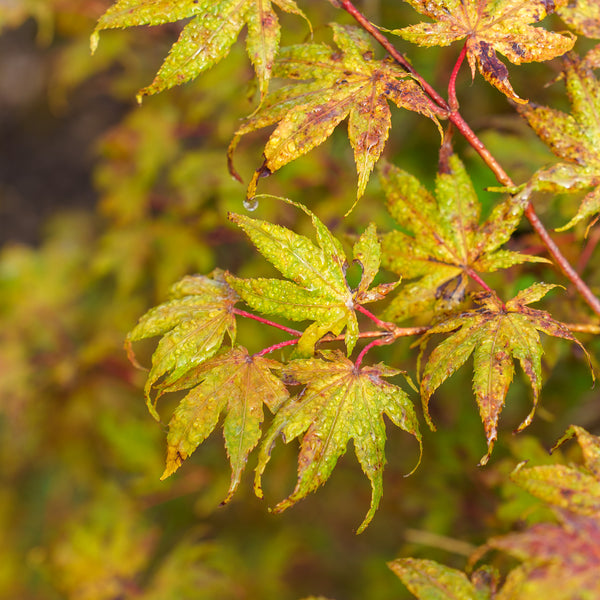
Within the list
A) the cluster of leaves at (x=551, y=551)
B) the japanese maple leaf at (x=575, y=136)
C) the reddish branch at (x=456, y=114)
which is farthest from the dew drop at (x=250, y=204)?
the cluster of leaves at (x=551, y=551)

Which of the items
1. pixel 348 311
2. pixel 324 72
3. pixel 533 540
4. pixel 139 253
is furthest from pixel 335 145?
pixel 533 540

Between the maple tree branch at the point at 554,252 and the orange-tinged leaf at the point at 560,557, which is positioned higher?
the maple tree branch at the point at 554,252

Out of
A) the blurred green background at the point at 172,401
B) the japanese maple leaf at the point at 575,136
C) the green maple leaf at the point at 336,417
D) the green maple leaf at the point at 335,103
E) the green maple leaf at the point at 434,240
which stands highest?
the green maple leaf at the point at 335,103

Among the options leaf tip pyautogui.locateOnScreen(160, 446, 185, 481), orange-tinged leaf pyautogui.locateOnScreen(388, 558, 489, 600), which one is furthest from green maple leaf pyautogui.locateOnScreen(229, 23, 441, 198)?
orange-tinged leaf pyautogui.locateOnScreen(388, 558, 489, 600)

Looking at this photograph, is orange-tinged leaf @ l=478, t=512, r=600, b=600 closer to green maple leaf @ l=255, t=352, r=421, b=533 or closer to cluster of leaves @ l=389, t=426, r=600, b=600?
cluster of leaves @ l=389, t=426, r=600, b=600

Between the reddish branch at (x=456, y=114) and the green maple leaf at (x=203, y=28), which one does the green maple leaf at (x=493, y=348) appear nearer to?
the reddish branch at (x=456, y=114)

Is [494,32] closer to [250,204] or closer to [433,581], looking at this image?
[250,204]

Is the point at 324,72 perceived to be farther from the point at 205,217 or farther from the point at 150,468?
the point at 150,468

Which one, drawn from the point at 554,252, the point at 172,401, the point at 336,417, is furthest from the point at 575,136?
the point at 172,401
